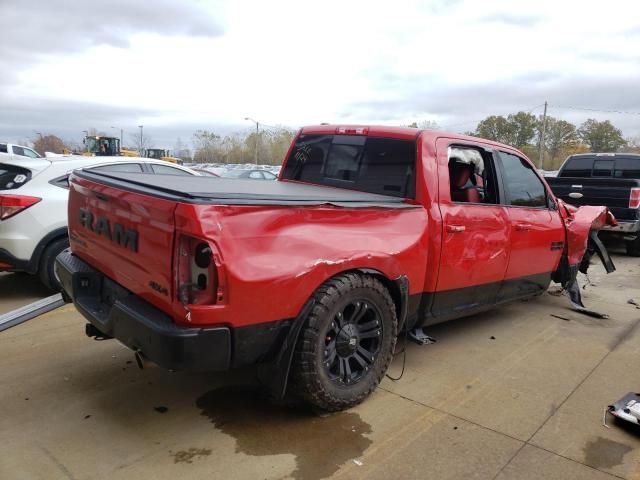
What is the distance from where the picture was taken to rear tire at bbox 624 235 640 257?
949 cm

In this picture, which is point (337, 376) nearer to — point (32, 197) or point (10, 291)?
point (32, 197)

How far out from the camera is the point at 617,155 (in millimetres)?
10820

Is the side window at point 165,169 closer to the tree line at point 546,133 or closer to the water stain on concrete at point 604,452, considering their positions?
the water stain on concrete at point 604,452

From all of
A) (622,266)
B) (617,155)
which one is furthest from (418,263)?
(617,155)

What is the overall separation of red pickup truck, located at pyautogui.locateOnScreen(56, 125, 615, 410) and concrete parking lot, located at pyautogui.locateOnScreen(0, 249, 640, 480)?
340 mm

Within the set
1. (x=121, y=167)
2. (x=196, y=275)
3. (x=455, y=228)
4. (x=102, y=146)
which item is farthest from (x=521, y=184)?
(x=102, y=146)

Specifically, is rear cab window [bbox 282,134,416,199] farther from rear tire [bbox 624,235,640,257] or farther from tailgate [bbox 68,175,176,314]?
rear tire [bbox 624,235,640,257]

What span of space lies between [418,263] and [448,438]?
1164 mm

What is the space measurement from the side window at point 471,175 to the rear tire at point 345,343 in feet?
4.46

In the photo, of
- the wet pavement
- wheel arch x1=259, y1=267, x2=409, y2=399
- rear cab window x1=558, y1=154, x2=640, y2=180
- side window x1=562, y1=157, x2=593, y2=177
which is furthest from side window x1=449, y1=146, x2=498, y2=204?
side window x1=562, y1=157, x2=593, y2=177

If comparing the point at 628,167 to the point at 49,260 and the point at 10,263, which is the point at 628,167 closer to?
the point at 49,260

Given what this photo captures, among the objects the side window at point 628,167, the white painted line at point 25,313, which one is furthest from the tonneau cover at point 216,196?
the side window at point 628,167

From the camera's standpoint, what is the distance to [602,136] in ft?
196

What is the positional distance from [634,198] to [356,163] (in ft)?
20.9
